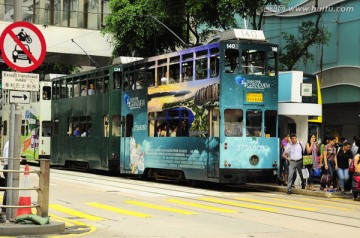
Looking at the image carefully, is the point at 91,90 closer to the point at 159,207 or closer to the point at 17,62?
the point at 159,207

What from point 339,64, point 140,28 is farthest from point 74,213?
point 339,64

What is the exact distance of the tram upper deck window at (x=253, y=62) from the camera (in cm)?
1794

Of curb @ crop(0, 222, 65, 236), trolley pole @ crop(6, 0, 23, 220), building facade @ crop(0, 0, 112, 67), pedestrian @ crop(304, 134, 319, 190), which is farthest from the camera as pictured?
building facade @ crop(0, 0, 112, 67)

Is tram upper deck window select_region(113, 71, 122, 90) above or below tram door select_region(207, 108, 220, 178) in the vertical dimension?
above

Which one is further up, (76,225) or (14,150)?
(14,150)

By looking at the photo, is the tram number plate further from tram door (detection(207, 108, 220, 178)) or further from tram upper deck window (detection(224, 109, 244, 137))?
tram door (detection(207, 108, 220, 178))

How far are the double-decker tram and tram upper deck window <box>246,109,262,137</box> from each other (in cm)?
3

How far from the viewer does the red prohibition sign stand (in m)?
9.15

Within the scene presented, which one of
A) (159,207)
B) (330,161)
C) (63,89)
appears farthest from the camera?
(63,89)

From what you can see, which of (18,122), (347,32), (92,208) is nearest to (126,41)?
(347,32)

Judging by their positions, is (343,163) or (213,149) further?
(213,149)

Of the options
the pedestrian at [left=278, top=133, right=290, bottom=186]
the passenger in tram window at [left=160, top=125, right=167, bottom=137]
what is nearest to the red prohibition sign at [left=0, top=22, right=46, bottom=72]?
the passenger in tram window at [left=160, top=125, right=167, bottom=137]

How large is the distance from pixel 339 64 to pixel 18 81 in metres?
22.7

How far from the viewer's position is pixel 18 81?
31.2 feet
